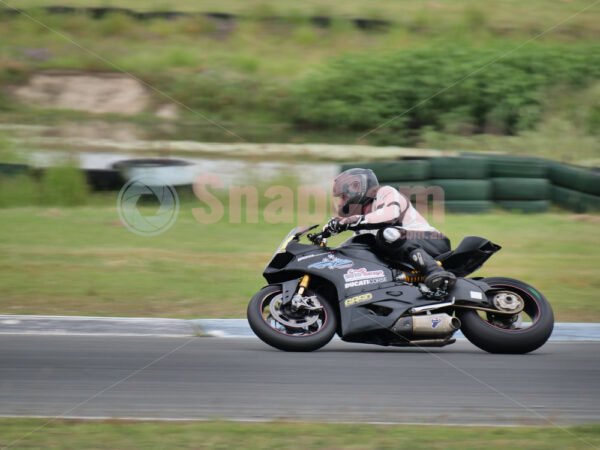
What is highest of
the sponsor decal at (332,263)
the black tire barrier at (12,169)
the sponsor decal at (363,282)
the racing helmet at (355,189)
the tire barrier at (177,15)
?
the tire barrier at (177,15)

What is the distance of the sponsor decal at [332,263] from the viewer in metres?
6.29

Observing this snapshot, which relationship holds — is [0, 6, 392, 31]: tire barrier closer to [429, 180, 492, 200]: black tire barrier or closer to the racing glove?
[429, 180, 492, 200]: black tire barrier

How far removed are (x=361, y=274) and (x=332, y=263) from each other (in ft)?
0.86

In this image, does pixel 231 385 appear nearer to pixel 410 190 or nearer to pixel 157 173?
pixel 410 190

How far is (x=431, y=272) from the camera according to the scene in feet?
20.5

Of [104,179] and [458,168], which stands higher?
[458,168]

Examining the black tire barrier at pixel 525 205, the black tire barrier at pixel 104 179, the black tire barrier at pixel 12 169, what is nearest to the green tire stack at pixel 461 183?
the black tire barrier at pixel 525 205

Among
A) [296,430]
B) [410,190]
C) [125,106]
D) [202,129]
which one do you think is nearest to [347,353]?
[296,430]

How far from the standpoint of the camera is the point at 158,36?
22641 millimetres

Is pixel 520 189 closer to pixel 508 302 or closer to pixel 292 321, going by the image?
pixel 508 302

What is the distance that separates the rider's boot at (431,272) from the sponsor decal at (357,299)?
1.58ft

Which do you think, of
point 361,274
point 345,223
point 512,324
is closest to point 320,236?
point 345,223

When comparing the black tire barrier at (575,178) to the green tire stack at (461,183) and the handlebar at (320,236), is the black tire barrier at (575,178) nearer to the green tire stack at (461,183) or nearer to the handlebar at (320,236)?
the green tire stack at (461,183)

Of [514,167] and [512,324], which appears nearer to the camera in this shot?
[512,324]
